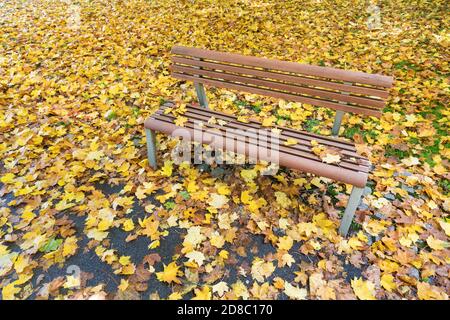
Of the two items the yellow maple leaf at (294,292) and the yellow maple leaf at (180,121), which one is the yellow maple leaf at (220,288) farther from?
the yellow maple leaf at (180,121)

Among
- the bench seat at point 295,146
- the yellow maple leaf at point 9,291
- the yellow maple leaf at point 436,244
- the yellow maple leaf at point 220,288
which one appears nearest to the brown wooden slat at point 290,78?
the bench seat at point 295,146

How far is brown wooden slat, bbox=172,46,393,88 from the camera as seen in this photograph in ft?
7.91

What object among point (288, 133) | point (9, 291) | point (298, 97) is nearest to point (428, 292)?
point (288, 133)

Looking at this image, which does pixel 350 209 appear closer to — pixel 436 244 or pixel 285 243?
pixel 285 243

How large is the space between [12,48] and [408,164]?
645 cm

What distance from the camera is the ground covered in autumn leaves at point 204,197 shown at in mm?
2213

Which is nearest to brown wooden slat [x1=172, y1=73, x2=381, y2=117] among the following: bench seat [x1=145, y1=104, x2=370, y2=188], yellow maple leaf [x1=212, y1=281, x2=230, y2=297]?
bench seat [x1=145, y1=104, x2=370, y2=188]

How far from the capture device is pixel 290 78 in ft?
8.90

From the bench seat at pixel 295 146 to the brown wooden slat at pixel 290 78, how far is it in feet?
1.37

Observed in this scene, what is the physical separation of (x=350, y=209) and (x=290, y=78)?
3.98 ft

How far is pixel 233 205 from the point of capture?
2727 mm

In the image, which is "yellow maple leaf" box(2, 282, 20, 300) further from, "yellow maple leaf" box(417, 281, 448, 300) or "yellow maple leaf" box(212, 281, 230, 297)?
"yellow maple leaf" box(417, 281, 448, 300)
